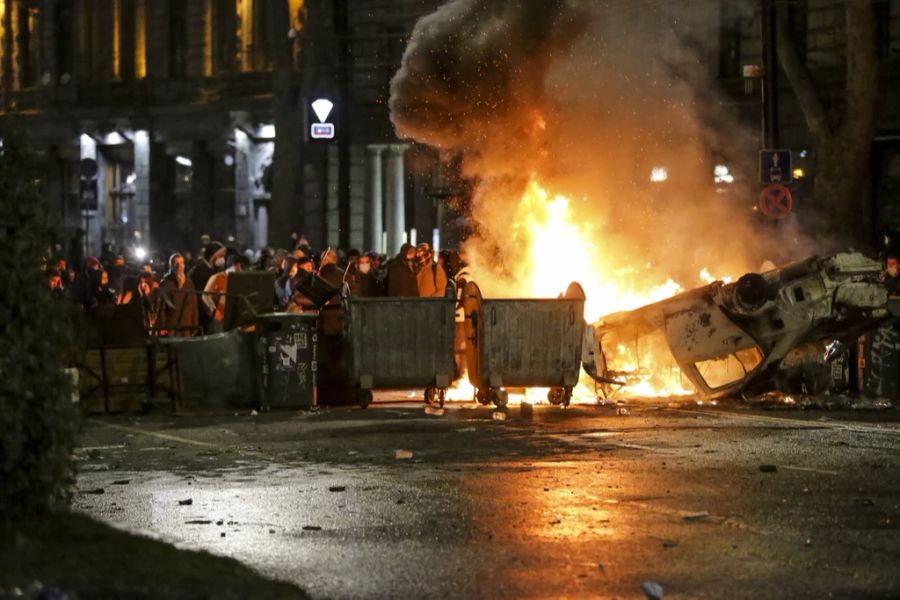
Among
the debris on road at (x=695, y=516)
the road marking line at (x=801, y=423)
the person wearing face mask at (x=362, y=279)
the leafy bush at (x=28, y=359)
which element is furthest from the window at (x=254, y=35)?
the leafy bush at (x=28, y=359)

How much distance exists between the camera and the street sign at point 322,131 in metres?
31.9

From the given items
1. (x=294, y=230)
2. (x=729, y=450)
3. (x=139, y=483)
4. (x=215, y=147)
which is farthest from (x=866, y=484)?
(x=215, y=147)

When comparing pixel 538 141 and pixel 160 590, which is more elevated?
pixel 538 141

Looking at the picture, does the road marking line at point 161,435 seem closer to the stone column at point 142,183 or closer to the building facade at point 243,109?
the building facade at point 243,109

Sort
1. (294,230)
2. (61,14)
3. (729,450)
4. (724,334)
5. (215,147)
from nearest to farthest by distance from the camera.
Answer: (729,450) → (724,334) → (294,230) → (215,147) → (61,14)

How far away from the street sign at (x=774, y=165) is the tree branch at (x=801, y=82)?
2.41 meters

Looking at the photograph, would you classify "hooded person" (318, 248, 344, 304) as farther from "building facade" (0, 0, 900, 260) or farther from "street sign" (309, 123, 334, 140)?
"street sign" (309, 123, 334, 140)

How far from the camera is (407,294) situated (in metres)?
19.2

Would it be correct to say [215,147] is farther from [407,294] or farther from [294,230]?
[407,294]

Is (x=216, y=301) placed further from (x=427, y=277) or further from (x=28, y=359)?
(x=28, y=359)

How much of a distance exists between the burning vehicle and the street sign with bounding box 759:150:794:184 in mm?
5860

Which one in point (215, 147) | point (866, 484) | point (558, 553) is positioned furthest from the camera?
point (215, 147)

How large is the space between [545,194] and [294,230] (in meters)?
19.1

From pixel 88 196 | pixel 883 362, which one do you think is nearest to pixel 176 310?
pixel 883 362
